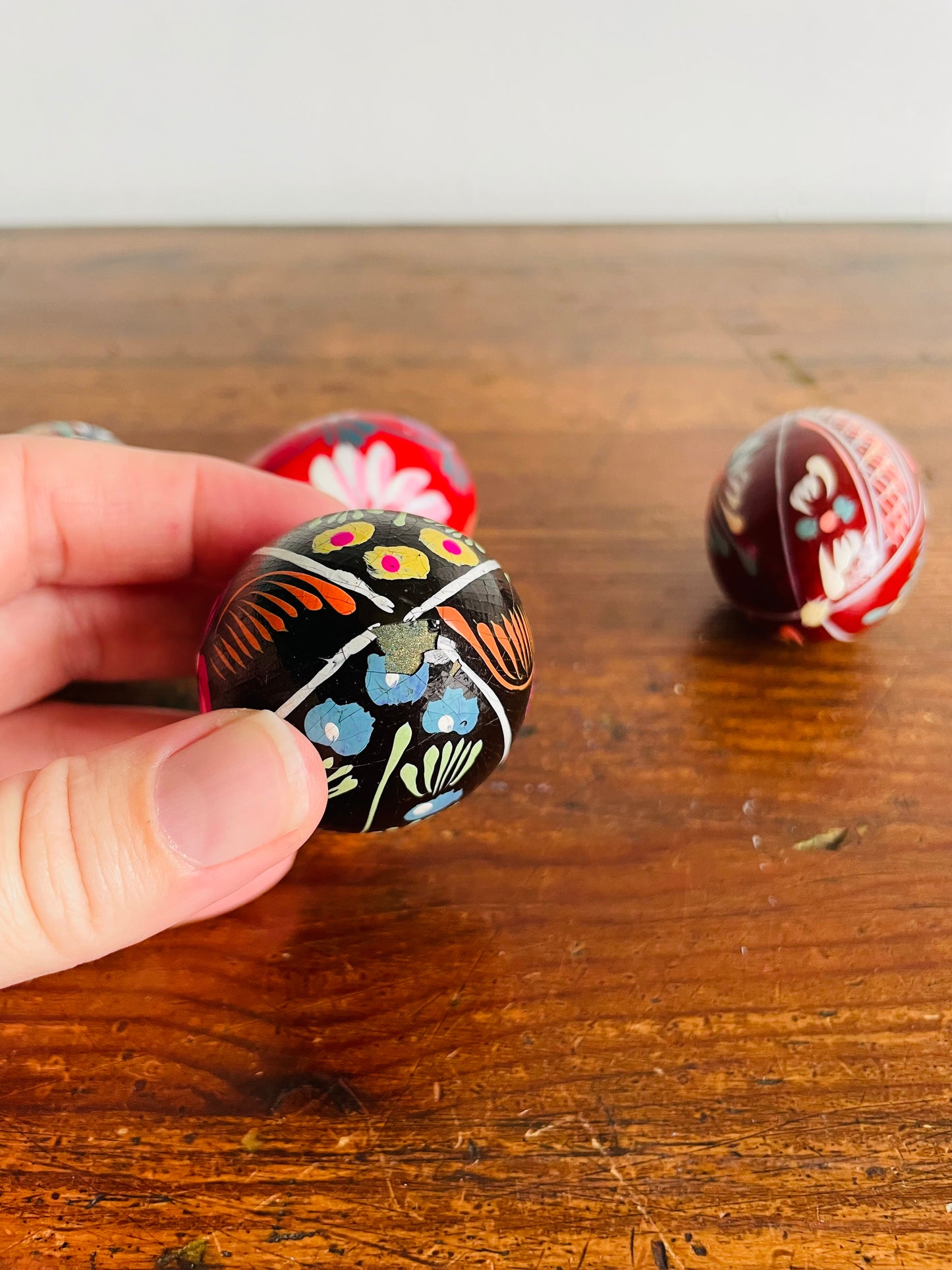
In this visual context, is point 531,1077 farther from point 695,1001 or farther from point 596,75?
point 596,75

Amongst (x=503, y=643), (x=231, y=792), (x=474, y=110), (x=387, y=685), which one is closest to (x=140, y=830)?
(x=231, y=792)

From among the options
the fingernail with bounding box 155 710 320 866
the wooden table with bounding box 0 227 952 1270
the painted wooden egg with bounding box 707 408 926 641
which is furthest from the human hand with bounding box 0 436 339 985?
the painted wooden egg with bounding box 707 408 926 641

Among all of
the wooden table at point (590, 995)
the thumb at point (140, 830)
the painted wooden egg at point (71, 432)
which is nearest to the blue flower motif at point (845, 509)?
the wooden table at point (590, 995)

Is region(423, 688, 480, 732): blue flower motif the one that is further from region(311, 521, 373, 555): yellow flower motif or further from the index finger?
the index finger

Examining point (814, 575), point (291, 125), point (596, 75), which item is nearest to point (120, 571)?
point (814, 575)

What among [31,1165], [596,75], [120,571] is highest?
[596,75]

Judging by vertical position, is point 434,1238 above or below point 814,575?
below

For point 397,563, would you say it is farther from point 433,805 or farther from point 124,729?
point 124,729
